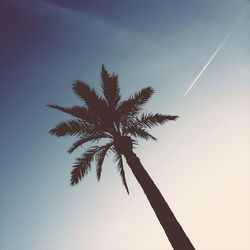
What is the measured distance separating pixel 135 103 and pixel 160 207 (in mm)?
5236

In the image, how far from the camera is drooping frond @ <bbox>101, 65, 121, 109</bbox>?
1510 cm

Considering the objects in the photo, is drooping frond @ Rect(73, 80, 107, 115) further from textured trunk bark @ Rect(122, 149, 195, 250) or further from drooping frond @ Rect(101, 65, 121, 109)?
textured trunk bark @ Rect(122, 149, 195, 250)

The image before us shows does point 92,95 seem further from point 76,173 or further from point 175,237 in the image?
point 175,237

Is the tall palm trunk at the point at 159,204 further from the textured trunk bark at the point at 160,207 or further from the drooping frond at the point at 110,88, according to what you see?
the drooping frond at the point at 110,88

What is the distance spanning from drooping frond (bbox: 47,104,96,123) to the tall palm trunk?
2079mm

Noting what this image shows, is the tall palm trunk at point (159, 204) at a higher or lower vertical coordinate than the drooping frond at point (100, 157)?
lower

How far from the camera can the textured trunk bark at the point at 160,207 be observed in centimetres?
1082

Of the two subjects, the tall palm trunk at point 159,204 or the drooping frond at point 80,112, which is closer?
the tall palm trunk at point 159,204

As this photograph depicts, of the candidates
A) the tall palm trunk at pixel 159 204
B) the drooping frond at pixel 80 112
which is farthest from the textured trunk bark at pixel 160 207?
the drooping frond at pixel 80 112

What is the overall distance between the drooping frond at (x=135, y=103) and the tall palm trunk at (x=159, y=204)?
170 cm

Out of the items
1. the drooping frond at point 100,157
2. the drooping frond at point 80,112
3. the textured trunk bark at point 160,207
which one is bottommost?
the textured trunk bark at point 160,207

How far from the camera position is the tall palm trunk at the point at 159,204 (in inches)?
427

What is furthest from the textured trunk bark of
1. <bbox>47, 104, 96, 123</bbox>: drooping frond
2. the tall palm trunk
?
<bbox>47, 104, 96, 123</bbox>: drooping frond

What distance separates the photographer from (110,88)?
1534 centimetres
